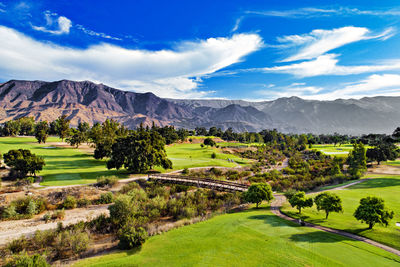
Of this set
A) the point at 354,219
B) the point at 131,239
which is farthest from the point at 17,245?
the point at 354,219

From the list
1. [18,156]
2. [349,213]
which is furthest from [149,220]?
[18,156]

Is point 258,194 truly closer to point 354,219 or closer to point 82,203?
point 354,219

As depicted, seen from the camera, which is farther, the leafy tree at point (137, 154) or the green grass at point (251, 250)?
the leafy tree at point (137, 154)

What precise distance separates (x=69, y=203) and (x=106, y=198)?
5629 millimetres

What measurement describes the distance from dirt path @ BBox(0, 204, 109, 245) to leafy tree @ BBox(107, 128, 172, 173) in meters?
17.6

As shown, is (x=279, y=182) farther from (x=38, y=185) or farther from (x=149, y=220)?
(x=38, y=185)

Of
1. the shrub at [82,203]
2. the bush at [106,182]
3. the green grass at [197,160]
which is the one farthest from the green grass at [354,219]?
the green grass at [197,160]

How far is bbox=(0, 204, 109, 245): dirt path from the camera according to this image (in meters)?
24.0

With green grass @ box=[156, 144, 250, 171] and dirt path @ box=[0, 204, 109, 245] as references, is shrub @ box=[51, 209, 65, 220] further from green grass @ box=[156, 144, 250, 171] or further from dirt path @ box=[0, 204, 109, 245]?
green grass @ box=[156, 144, 250, 171]

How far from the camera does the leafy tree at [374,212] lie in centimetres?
2009

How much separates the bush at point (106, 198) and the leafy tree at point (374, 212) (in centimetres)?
3697

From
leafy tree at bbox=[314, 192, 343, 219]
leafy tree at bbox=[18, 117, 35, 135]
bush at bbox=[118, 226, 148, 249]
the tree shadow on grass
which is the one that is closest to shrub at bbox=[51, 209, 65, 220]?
bush at bbox=[118, 226, 148, 249]

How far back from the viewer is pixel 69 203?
32.3 meters

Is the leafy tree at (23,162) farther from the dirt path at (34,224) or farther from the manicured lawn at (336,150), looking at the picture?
the manicured lawn at (336,150)
